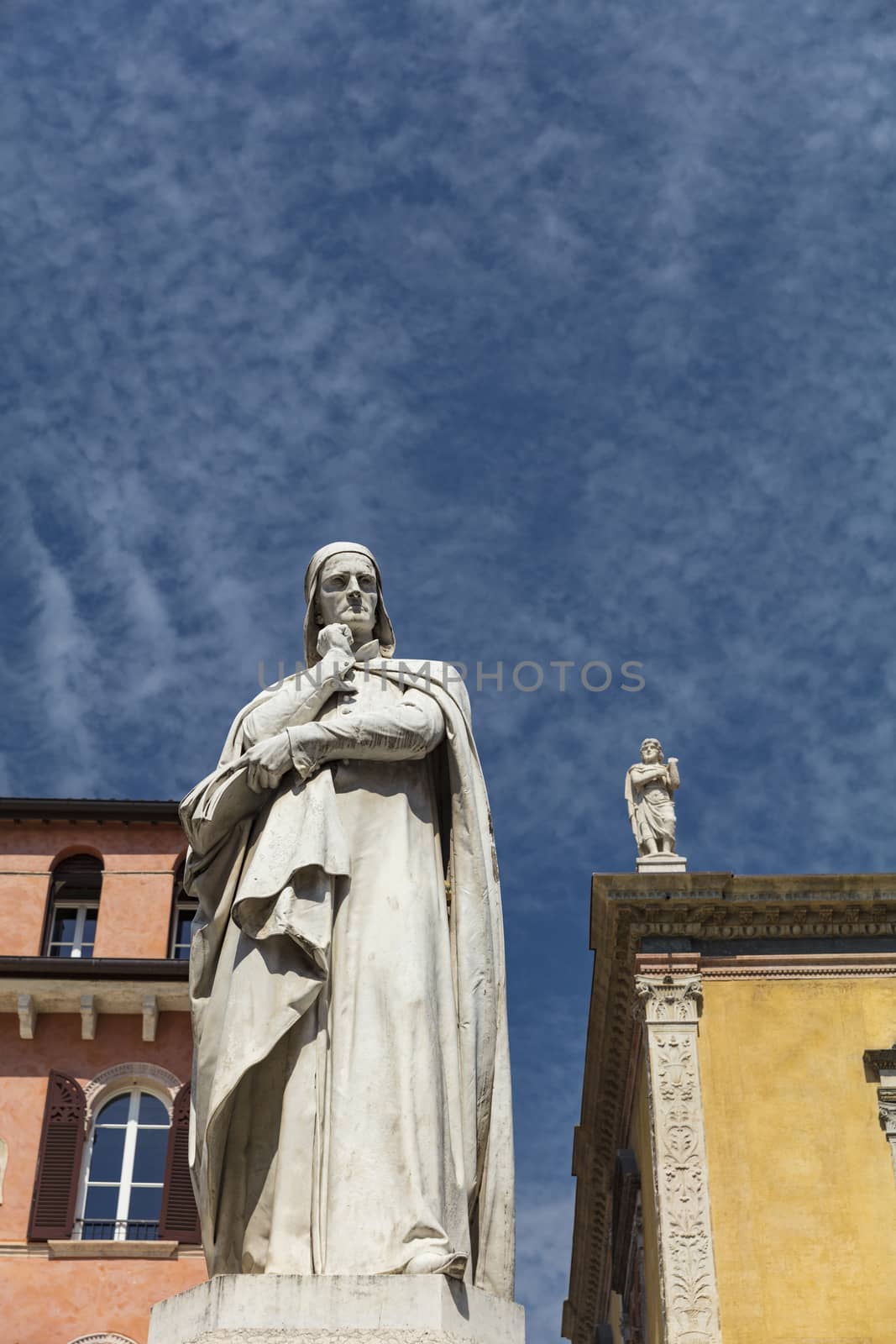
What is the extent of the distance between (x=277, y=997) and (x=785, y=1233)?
70.6 ft

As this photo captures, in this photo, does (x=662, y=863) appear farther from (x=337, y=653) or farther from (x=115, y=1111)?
(x=337, y=653)

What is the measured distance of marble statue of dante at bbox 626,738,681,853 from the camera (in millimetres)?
29112

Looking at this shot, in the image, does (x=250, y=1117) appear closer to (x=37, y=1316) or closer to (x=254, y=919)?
(x=254, y=919)

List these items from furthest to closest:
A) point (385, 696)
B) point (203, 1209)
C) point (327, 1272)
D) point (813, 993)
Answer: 1. point (813, 993)
2. point (385, 696)
3. point (203, 1209)
4. point (327, 1272)

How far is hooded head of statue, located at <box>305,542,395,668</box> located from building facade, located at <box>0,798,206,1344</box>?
69.7 ft

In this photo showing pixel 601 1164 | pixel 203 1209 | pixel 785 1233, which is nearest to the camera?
pixel 203 1209

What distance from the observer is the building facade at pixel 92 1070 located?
2675 cm

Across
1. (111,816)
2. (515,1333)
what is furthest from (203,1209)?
(111,816)

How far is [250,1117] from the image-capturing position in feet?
18.0

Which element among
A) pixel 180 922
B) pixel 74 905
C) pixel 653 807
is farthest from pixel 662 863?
pixel 74 905

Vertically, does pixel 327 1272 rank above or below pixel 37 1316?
below

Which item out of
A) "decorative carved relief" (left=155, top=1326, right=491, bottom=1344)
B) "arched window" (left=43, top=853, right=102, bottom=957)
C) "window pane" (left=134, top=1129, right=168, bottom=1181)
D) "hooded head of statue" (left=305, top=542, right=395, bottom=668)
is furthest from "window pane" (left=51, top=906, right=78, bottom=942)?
"decorative carved relief" (left=155, top=1326, right=491, bottom=1344)

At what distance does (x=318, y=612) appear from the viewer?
684 cm

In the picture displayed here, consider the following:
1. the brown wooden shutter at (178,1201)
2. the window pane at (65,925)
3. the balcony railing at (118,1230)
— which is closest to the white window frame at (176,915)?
the window pane at (65,925)
